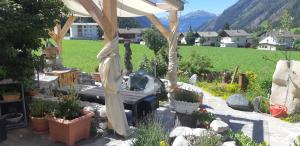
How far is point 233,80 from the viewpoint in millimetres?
13758

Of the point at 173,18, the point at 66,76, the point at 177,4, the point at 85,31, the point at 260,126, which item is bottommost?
the point at 260,126

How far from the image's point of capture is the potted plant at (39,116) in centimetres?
594

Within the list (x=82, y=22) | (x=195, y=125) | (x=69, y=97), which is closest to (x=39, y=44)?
(x=69, y=97)

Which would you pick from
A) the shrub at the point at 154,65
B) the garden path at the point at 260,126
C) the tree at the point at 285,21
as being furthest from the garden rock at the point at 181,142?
the tree at the point at 285,21

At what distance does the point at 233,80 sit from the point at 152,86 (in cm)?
560

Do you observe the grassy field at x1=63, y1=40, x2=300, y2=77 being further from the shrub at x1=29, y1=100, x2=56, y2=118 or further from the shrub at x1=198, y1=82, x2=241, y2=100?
the shrub at x1=29, y1=100, x2=56, y2=118

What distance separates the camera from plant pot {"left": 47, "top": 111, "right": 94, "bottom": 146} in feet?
17.8

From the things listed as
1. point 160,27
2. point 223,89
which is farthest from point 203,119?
point 223,89

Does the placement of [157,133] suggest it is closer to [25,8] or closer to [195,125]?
[195,125]

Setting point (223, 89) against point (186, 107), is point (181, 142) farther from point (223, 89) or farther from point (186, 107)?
point (223, 89)

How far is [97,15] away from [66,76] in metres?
4.96

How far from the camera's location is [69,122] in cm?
539

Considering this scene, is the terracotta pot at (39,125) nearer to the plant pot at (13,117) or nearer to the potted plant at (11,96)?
the plant pot at (13,117)

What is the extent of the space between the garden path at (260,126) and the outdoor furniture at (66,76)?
454 cm
